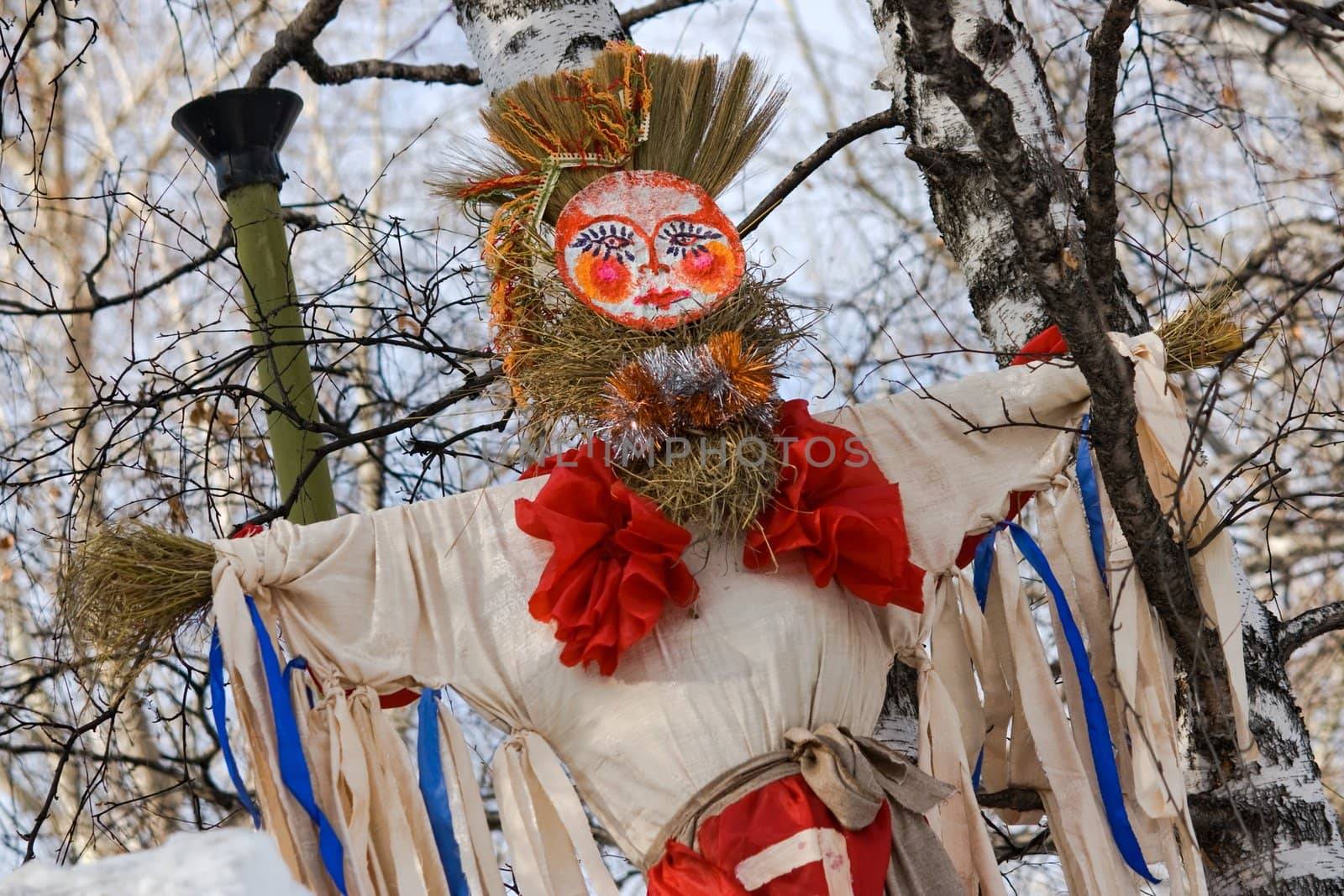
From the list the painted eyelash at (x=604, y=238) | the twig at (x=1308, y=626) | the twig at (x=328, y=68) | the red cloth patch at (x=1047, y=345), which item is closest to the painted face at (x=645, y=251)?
the painted eyelash at (x=604, y=238)

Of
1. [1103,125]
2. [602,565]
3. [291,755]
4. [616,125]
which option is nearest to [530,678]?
[602,565]

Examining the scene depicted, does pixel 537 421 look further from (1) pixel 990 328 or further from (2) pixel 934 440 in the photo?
(1) pixel 990 328

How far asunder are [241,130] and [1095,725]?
4.99ft

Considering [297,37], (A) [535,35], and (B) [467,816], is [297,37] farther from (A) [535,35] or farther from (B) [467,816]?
(B) [467,816]

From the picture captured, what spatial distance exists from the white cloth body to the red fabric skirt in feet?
0.20

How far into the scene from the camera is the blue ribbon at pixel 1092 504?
6.84 ft

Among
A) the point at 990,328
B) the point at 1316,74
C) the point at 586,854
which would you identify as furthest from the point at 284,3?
the point at 586,854

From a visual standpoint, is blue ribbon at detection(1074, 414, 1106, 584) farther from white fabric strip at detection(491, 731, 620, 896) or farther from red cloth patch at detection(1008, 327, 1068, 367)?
white fabric strip at detection(491, 731, 620, 896)

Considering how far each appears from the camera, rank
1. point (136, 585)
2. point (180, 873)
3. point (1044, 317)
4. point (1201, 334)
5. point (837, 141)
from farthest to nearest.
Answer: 1. point (837, 141)
2. point (1044, 317)
3. point (1201, 334)
4. point (136, 585)
5. point (180, 873)

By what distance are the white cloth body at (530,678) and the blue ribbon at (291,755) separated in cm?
2

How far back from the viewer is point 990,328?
2.44 metres

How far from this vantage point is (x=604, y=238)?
6.31 feet

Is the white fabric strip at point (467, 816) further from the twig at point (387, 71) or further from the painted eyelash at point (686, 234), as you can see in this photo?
the twig at point (387, 71)

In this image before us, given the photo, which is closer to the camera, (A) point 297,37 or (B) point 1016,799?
(B) point 1016,799
